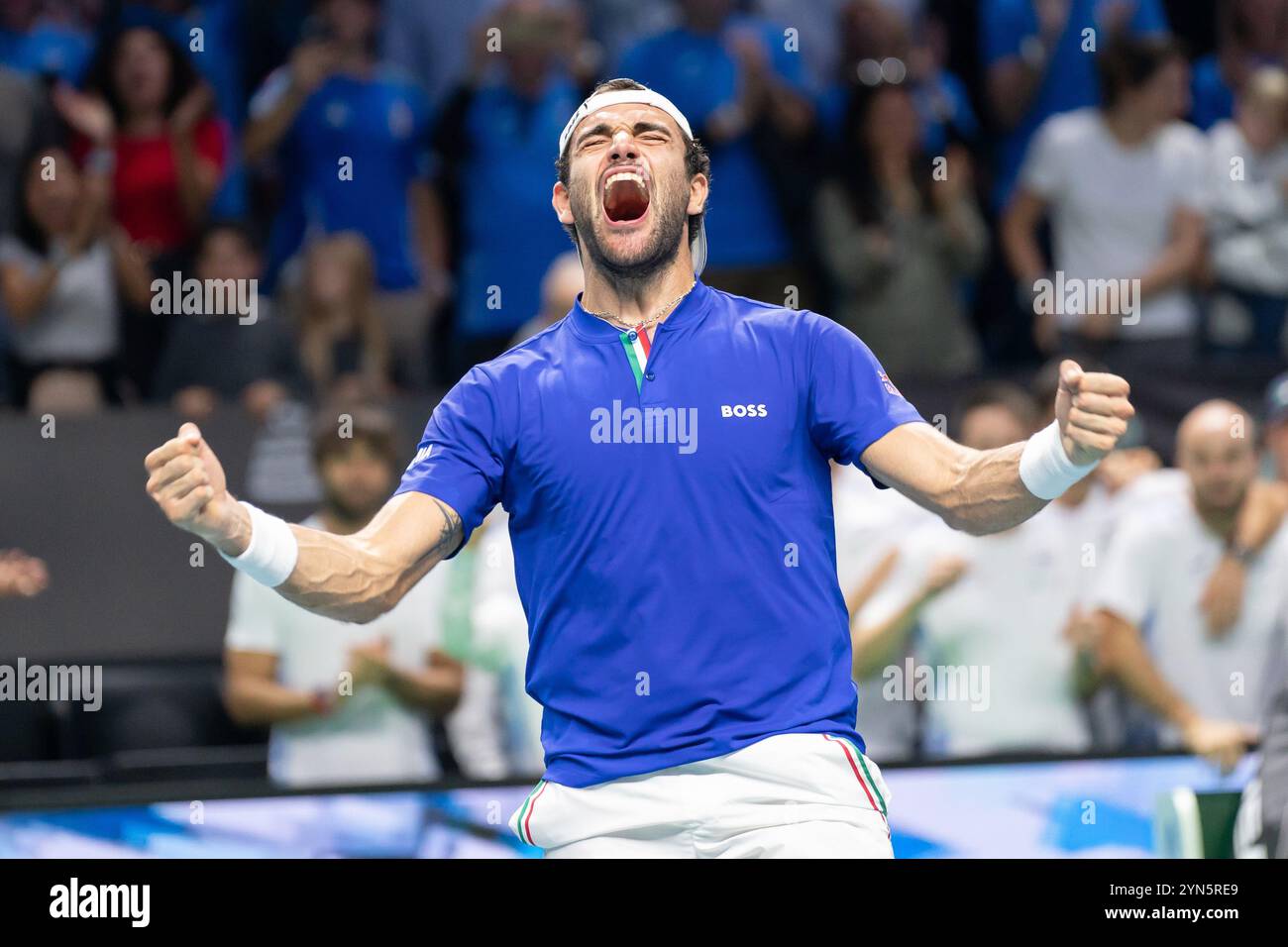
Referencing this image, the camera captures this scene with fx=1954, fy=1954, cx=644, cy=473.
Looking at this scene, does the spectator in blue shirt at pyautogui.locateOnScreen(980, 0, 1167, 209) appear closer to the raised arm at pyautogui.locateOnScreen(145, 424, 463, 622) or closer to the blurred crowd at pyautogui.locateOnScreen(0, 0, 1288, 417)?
the blurred crowd at pyautogui.locateOnScreen(0, 0, 1288, 417)

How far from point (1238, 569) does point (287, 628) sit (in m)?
3.29

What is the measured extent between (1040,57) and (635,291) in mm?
5425

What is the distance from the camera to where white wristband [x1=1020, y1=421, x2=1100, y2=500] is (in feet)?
12.1

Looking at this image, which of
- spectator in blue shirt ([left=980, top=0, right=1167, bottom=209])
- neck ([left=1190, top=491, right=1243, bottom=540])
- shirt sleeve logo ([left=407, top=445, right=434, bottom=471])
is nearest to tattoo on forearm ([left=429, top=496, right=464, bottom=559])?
shirt sleeve logo ([left=407, top=445, right=434, bottom=471])

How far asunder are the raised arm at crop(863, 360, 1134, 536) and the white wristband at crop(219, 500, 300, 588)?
1.15 metres

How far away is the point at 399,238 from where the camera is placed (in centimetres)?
862

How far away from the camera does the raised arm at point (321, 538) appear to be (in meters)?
3.49

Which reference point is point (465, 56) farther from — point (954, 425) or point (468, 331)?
point (954, 425)

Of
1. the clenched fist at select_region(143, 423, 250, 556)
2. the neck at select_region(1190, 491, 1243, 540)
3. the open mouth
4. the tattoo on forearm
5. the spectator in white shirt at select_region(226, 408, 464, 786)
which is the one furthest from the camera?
the neck at select_region(1190, 491, 1243, 540)

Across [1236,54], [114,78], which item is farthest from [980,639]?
[114,78]

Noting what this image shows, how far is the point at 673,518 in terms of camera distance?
381 cm

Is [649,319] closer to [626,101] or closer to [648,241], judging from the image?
[648,241]

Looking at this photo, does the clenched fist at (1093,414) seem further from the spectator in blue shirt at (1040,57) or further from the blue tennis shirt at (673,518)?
the spectator in blue shirt at (1040,57)
